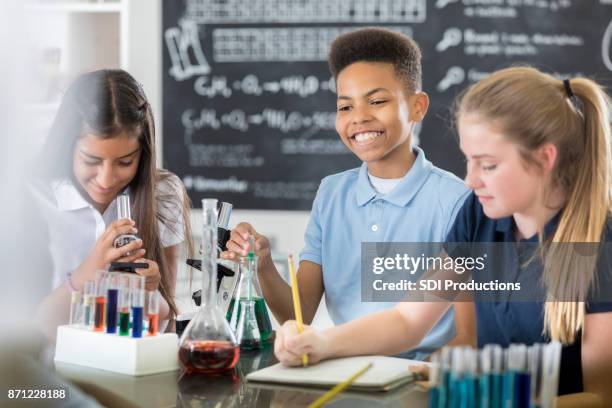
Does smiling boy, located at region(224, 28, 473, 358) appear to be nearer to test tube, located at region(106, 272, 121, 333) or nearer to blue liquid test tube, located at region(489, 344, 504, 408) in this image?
test tube, located at region(106, 272, 121, 333)

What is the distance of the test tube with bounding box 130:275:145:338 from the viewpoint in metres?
1.19

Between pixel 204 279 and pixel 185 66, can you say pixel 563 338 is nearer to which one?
pixel 204 279

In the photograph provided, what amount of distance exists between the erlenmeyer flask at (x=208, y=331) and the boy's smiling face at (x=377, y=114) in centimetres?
64

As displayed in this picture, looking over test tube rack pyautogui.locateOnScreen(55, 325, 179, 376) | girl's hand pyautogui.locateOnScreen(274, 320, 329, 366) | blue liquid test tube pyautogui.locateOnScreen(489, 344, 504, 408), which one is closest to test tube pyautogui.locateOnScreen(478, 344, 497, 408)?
blue liquid test tube pyautogui.locateOnScreen(489, 344, 504, 408)

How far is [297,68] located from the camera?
2.98 m

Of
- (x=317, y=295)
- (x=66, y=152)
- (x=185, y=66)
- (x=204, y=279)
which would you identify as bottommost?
(x=317, y=295)

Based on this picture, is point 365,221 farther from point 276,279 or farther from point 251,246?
point 251,246

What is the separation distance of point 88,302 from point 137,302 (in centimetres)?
11

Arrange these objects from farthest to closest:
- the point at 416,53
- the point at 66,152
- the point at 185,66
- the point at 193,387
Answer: the point at 185,66 < the point at 416,53 < the point at 66,152 < the point at 193,387

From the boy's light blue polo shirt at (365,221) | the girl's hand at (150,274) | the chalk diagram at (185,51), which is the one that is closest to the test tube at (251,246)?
the girl's hand at (150,274)

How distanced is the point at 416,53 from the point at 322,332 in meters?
0.87

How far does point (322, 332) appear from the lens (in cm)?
121

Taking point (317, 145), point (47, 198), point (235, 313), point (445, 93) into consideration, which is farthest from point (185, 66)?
point (235, 313)

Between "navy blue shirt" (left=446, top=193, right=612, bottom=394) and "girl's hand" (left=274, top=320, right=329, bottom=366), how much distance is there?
1.12 ft
